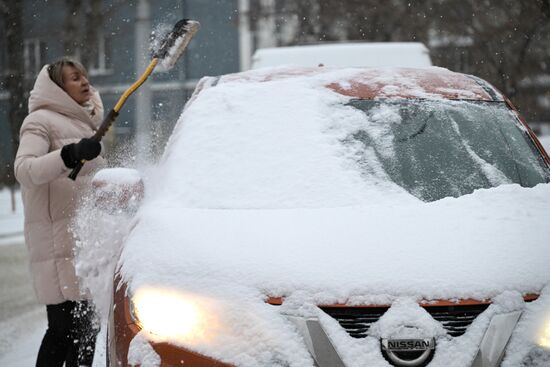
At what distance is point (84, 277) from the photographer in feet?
12.9

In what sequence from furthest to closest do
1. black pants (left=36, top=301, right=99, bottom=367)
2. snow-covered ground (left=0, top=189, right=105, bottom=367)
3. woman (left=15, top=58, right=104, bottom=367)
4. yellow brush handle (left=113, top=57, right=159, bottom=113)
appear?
snow-covered ground (left=0, top=189, right=105, bottom=367), yellow brush handle (left=113, top=57, right=159, bottom=113), black pants (left=36, top=301, right=99, bottom=367), woman (left=15, top=58, right=104, bottom=367)

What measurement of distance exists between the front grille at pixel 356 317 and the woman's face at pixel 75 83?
91.3 inches

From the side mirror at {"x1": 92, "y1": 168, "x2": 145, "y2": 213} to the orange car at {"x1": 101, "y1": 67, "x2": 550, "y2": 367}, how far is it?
0.28ft

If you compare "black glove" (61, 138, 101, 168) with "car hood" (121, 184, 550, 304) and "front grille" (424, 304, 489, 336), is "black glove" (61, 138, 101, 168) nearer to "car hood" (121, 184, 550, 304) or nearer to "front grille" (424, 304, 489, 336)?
"car hood" (121, 184, 550, 304)

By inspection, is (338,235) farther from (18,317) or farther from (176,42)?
(18,317)

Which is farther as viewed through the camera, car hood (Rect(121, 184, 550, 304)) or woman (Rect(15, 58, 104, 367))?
woman (Rect(15, 58, 104, 367))

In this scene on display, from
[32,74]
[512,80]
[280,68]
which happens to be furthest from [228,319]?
[32,74]

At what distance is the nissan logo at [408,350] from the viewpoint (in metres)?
2.37

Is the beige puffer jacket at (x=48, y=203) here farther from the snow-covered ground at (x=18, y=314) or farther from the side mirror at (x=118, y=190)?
the snow-covered ground at (x=18, y=314)

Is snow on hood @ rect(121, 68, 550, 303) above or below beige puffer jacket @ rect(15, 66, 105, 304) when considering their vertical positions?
above

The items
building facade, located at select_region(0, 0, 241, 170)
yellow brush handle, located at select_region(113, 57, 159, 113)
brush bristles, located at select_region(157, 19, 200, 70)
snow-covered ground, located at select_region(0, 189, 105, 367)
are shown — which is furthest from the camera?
building facade, located at select_region(0, 0, 241, 170)

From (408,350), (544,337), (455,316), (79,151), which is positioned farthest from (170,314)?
(79,151)

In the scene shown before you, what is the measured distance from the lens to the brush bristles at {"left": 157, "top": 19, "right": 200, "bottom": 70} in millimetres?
4426

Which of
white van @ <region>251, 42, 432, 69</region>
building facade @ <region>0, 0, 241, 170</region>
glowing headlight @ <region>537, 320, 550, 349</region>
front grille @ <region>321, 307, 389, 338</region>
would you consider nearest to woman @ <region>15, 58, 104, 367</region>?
front grille @ <region>321, 307, 389, 338</region>
